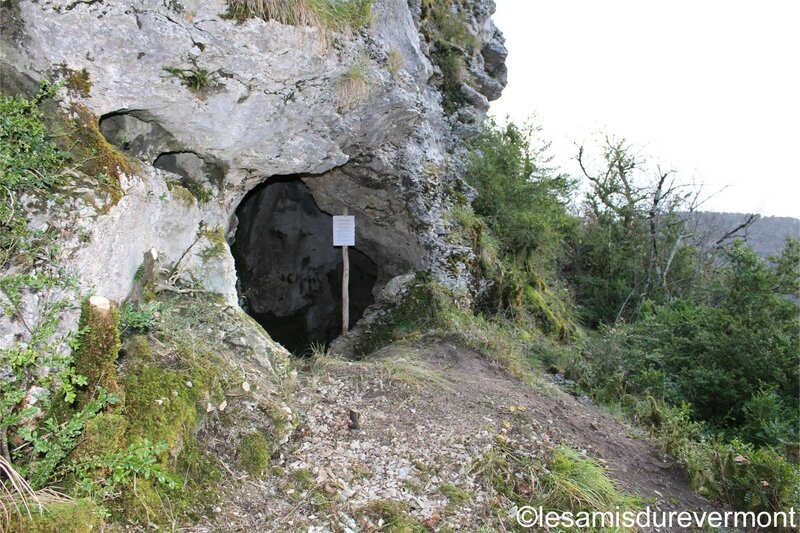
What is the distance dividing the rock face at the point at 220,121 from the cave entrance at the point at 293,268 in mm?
3021

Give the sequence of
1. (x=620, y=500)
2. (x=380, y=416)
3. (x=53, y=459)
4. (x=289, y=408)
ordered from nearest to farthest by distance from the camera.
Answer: (x=53, y=459) → (x=620, y=500) → (x=289, y=408) → (x=380, y=416)

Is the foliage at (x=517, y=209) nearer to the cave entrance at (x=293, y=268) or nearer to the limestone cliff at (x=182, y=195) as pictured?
the limestone cliff at (x=182, y=195)

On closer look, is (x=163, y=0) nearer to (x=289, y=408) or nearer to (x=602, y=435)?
(x=289, y=408)

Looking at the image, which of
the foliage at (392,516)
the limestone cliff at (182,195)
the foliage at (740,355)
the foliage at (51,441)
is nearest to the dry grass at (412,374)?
the limestone cliff at (182,195)

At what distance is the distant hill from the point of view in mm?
13977

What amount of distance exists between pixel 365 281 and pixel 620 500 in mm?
7942

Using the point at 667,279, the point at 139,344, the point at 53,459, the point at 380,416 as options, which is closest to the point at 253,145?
the point at 139,344

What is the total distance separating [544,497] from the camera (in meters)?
3.49

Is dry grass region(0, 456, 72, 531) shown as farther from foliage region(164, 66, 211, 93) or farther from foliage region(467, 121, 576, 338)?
foliage region(467, 121, 576, 338)

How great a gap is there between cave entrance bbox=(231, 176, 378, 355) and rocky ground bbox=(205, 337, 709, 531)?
5.55 metres

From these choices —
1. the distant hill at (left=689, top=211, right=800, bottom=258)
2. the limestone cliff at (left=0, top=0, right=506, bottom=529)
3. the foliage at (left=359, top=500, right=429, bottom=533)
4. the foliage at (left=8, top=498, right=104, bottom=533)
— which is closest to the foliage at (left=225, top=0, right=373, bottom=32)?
the limestone cliff at (left=0, top=0, right=506, bottom=529)

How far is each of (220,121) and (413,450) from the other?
3635mm

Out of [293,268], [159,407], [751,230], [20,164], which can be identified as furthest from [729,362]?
[751,230]

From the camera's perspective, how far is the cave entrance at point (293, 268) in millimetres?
10945
